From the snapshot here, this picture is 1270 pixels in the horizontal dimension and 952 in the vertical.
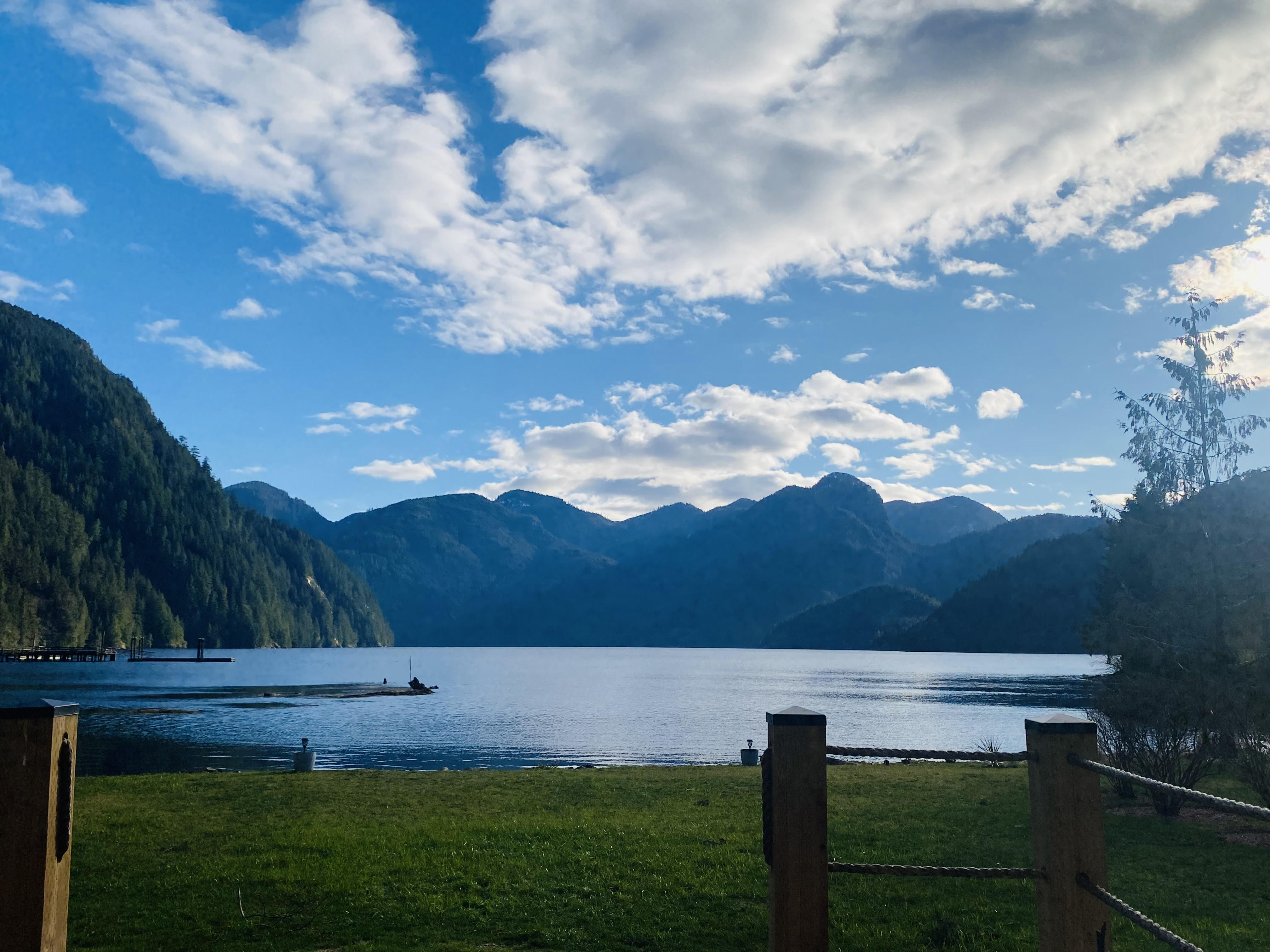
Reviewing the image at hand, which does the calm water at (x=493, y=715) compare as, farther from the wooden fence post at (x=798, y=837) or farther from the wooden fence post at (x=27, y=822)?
the wooden fence post at (x=27, y=822)

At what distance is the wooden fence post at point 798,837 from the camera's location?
6207 millimetres

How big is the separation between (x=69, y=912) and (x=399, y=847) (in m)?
5.23

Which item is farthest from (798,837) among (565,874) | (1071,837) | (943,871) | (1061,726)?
(565,874)

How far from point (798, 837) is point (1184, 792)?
246cm

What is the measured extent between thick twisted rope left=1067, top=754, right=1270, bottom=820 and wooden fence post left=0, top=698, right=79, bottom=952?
6.35 metres

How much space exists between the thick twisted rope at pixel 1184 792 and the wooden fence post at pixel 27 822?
6.35 metres

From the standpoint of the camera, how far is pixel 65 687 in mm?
105188

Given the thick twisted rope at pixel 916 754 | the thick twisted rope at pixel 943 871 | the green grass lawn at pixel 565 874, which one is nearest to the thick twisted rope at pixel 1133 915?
the thick twisted rope at pixel 943 871

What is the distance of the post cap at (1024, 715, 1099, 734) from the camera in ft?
19.0

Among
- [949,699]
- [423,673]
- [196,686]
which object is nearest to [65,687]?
[196,686]

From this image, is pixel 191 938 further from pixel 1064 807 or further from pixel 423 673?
pixel 423 673

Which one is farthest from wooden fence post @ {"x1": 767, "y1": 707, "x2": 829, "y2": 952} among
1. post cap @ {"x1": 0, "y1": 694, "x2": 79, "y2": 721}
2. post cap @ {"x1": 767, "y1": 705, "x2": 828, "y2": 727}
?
post cap @ {"x1": 0, "y1": 694, "x2": 79, "y2": 721}

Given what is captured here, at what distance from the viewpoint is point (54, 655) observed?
180m

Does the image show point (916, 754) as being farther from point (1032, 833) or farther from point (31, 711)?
point (31, 711)
